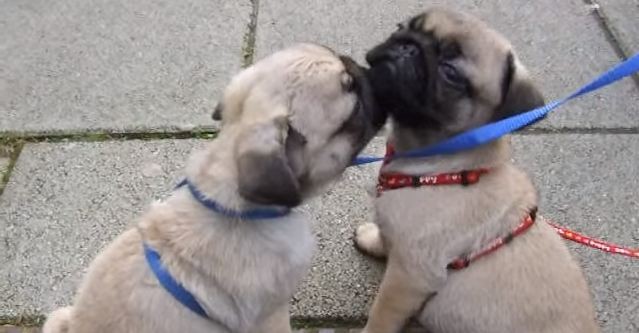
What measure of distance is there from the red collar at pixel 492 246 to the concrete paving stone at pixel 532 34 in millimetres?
1661

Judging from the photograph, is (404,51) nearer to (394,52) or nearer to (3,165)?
(394,52)

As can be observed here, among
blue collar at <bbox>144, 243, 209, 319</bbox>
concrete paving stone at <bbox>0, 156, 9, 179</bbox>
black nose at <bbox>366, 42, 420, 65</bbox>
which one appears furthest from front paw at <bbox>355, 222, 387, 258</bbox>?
concrete paving stone at <bbox>0, 156, 9, 179</bbox>

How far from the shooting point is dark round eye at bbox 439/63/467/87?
10.2 feet

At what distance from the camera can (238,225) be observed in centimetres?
289

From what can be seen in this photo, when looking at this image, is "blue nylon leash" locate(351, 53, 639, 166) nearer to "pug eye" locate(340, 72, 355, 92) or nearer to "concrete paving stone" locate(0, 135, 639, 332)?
"pug eye" locate(340, 72, 355, 92)

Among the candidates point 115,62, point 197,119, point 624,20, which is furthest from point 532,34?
point 115,62

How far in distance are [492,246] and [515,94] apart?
2.02 ft

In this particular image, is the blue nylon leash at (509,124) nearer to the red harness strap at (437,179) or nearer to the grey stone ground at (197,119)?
the red harness strap at (437,179)

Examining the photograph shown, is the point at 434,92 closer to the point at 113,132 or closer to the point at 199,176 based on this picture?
the point at 199,176

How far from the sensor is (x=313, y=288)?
380 cm

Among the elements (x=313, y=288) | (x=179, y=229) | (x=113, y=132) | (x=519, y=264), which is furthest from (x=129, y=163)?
(x=519, y=264)

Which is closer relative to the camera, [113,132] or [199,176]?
[199,176]

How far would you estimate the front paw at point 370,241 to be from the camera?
3859 mm

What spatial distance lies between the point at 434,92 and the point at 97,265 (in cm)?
146
